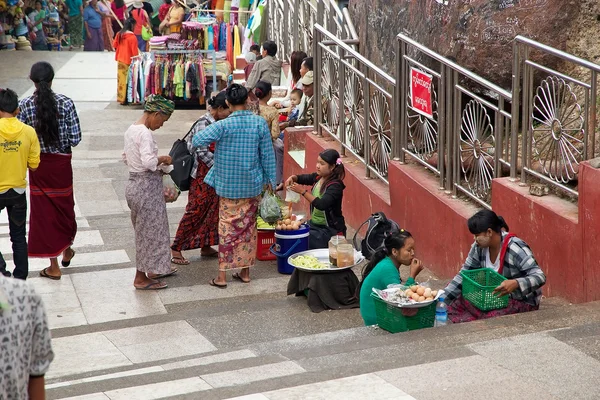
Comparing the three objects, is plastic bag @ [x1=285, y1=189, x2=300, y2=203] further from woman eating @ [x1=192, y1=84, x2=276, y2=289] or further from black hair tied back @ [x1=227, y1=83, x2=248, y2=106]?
black hair tied back @ [x1=227, y1=83, x2=248, y2=106]

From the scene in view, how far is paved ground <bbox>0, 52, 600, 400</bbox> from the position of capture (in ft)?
15.2

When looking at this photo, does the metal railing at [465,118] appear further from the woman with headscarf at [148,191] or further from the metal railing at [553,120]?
the woman with headscarf at [148,191]

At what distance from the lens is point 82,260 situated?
352 inches

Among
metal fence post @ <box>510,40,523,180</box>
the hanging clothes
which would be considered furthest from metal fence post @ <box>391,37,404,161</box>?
the hanging clothes

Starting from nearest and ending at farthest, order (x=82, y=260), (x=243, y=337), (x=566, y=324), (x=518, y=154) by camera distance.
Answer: (x=566, y=324), (x=243, y=337), (x=518, y=154), (x=82, y=260)

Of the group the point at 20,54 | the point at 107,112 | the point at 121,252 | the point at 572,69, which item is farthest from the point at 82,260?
the point at 20,54

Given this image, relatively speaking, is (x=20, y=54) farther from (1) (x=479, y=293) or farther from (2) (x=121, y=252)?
(1) (x=479, y=293)

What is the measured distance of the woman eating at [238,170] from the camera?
7.68 metres

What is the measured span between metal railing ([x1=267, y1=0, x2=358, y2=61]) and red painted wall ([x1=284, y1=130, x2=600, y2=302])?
8.02 feet

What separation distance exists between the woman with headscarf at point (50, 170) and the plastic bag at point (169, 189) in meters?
0.82

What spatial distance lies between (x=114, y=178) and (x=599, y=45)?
22.5 ft

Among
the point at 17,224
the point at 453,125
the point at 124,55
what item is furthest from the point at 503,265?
the point at 124,55

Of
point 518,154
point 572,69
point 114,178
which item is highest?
point 572,69

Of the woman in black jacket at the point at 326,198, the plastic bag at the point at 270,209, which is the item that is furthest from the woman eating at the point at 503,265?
the plastic bag at the point at 270,209
